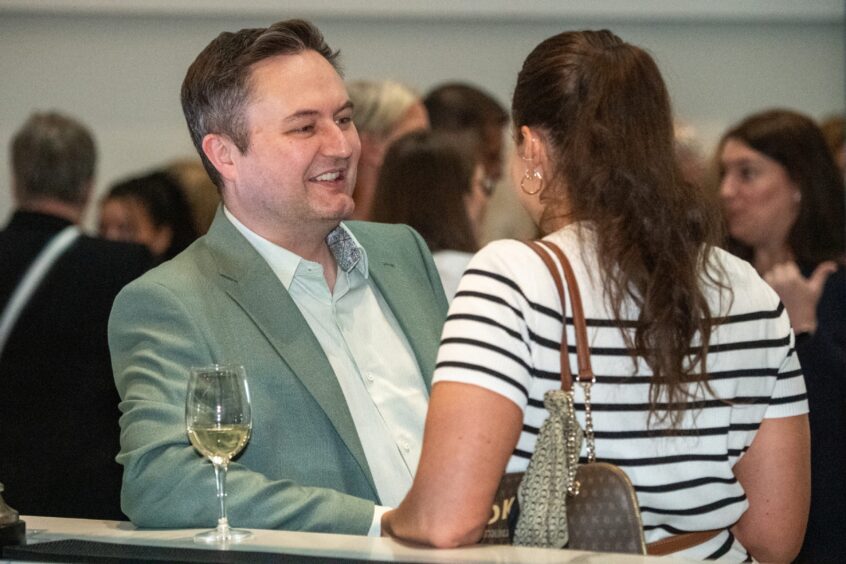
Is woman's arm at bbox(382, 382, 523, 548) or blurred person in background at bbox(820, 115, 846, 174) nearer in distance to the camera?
woman's arm at bbox(382, 382, 523, 548)

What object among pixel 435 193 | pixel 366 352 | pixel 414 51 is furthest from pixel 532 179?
pixel 414 51

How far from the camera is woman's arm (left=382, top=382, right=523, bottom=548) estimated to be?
1802 mm

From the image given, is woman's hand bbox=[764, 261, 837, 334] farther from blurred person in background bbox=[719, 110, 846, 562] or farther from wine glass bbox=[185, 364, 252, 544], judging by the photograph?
wine glass bbox=[185, 364, 252, 544]

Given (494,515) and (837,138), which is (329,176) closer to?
(494,515)

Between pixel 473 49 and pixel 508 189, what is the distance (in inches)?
61.3

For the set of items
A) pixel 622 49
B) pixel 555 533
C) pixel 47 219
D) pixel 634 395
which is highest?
pixel 622 49

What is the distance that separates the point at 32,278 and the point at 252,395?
5.08ft

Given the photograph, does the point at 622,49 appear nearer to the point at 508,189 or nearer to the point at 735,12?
the point at 508,189

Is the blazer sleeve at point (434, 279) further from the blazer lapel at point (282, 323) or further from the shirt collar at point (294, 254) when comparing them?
the blazer lapel at point (282, 323)

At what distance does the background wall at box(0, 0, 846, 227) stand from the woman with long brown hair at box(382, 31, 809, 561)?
16.4 feet

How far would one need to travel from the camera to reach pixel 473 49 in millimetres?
7066

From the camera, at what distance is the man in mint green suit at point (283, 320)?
7.11 feet

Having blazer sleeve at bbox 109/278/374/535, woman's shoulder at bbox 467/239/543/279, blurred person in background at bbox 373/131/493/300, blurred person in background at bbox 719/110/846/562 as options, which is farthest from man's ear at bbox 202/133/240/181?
blurred person in background at bbox 719/110/846/562

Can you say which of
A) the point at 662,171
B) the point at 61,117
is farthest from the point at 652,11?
the point at 662,171
